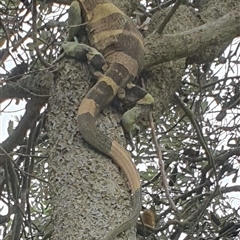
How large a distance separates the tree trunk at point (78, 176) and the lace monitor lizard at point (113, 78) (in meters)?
0.04

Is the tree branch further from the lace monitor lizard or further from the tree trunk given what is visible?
the tree trunk

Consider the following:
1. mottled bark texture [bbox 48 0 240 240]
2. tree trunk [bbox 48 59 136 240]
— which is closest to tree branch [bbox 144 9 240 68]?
mottled bark texture [bbox 48 0 240 240]

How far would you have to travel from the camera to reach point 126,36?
298 cm

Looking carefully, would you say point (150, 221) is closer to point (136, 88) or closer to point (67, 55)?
point (136, 88)

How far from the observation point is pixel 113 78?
9.04ft

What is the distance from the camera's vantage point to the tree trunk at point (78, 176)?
6.77ft

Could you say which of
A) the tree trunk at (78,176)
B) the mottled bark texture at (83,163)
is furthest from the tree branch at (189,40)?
the tree trunk at (78,176)

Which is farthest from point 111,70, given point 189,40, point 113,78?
point 189,40

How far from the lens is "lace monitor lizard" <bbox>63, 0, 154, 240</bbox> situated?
2.28 metres

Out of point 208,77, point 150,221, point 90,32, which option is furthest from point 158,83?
point 208,77

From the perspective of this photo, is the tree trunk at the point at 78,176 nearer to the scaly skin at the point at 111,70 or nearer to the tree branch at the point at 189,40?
the scaly skin at the point at 111,70

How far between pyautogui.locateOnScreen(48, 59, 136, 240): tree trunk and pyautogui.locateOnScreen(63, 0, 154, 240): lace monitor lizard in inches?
1.5

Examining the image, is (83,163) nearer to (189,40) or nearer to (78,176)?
(78,176)

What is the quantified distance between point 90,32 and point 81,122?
876 mm
